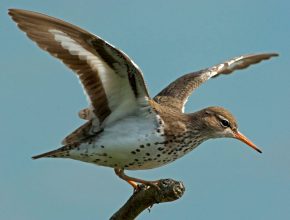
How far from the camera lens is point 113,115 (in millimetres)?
13961

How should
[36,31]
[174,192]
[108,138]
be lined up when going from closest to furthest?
[174,192]
[36,31]
[108,138]

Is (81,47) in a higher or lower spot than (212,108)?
higher

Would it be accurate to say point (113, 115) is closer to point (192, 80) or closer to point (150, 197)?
point (150, 197)

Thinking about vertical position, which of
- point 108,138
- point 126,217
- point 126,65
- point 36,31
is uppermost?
point 36,31

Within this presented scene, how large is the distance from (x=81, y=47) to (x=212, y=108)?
382 centimetres

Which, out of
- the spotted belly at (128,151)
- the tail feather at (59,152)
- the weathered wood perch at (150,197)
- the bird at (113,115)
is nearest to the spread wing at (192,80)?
the bird at (113,115)

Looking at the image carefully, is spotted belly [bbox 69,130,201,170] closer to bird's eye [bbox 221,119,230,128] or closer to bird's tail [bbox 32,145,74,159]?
bird's tail [bbox 32,145,74,159]

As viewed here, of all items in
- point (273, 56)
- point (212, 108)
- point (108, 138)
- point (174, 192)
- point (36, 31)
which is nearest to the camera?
point (174, 192)

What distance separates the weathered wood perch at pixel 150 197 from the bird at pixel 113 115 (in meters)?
0.99

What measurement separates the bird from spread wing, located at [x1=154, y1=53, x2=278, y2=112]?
63.7 inches

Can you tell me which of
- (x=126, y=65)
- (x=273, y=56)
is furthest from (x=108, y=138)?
(x=273, y=56)

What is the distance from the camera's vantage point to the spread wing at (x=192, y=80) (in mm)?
16133

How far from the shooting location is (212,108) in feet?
51.8

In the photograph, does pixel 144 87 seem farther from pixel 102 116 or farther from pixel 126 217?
pixel 126 217
